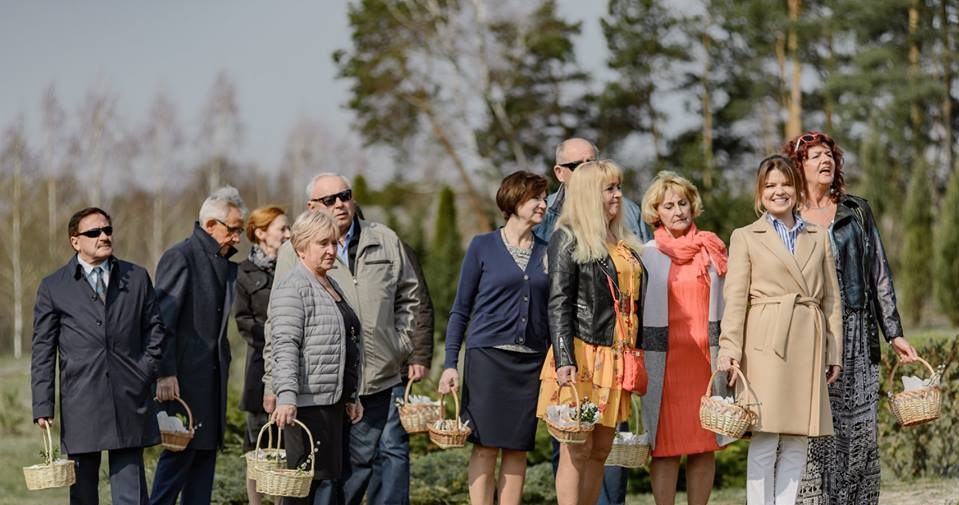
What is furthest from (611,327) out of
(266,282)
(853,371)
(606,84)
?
(606,84)

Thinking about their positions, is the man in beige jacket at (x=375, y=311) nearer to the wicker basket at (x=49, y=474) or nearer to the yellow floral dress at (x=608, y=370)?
the yellow floral dress at (x=608, y=370)

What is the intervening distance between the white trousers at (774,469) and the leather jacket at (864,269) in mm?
730

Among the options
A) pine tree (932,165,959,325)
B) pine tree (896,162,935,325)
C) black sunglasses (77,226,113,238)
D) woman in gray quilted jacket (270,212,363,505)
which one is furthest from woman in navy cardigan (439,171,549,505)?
pine tree (896,162,935,325)

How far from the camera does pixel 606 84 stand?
34.0m

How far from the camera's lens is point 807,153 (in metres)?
6.63

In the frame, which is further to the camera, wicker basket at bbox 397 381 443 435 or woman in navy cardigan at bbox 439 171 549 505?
wicker basket at bbox 397 381 443 435

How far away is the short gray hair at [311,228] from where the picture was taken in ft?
19.8

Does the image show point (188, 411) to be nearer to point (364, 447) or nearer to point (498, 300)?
point (364, 447)

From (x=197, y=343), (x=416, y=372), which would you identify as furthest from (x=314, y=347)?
(x=197, y=343)

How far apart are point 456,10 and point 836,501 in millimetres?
28598

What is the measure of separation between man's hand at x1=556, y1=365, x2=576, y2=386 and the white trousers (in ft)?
3.26

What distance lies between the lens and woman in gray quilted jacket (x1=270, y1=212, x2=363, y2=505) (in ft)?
19.5

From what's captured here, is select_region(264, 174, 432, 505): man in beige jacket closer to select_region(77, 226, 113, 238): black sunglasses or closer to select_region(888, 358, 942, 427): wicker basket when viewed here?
select_region(77, 226, 113, 238): black sunglasses

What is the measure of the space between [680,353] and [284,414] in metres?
2.17
